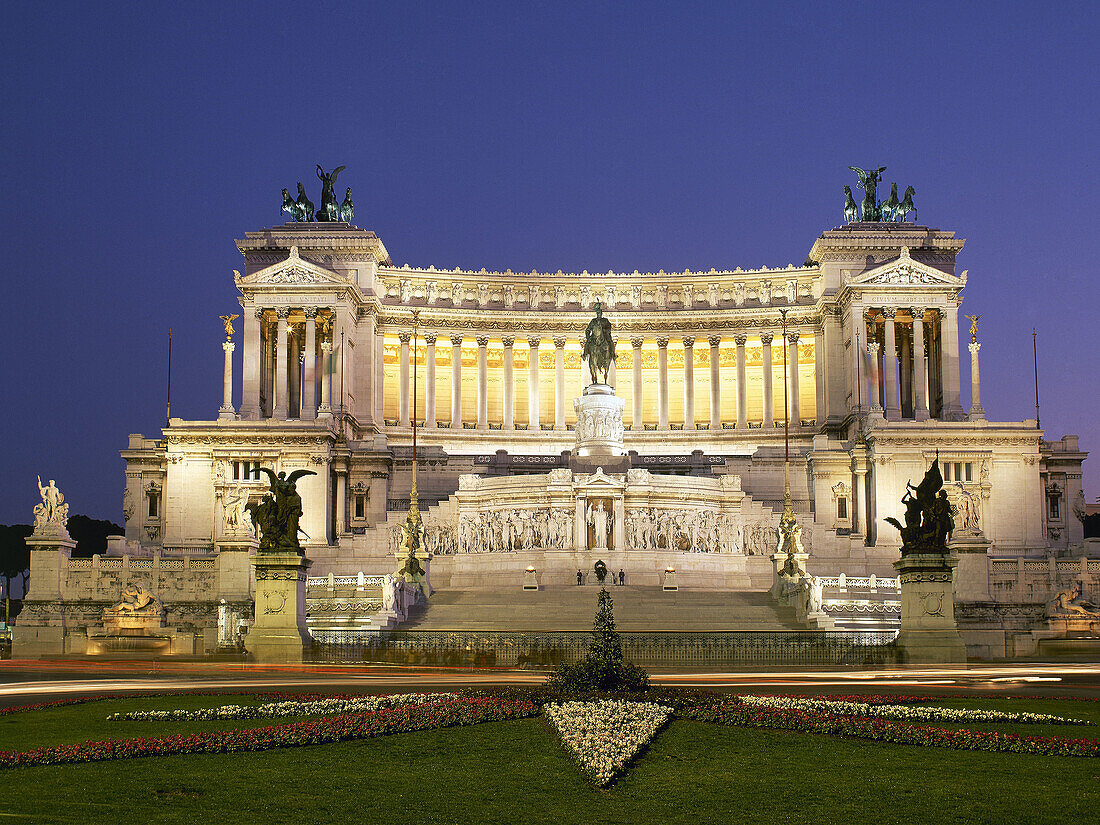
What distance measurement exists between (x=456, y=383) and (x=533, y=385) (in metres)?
6.05

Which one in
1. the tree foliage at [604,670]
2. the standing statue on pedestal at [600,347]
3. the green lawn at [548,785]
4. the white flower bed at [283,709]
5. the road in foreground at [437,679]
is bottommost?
the road in foreground at [437,679]

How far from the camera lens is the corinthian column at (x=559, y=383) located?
9606 centimetres

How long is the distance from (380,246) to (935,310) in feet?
133

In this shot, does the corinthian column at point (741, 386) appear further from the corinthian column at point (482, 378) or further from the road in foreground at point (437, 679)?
the road in foreground at point (437, 679)

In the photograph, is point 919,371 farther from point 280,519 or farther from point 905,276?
point 280,519

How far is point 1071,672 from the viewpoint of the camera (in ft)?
109

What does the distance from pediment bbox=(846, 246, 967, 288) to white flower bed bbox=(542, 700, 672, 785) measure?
71.0 m

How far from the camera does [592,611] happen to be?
159 ft

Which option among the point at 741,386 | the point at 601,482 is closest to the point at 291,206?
the point at 741,386

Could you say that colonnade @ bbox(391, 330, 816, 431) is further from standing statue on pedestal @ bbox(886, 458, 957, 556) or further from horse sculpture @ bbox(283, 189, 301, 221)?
standing statue on pedestal @ bbox(886, 458, 957, 556)

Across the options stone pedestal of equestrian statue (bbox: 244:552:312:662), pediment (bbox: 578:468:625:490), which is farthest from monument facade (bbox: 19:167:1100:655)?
stone pedestal of equestrian statue (bbox: 244:552:312:662)

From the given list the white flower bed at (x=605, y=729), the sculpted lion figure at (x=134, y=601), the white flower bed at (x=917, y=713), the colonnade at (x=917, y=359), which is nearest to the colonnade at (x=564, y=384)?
the colonnade at (x=917, y=359)

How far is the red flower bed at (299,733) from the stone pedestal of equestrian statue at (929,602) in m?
17.8

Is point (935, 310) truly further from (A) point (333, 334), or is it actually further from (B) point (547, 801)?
(B) point (547, 801)
